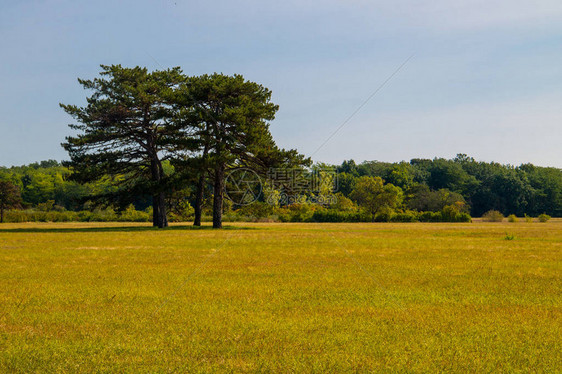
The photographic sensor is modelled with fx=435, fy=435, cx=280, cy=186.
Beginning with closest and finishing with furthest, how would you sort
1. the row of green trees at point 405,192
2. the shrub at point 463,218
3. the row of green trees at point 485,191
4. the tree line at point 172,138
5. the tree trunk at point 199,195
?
the tree line at point 172,138 → the tree trunk at point 199,195 → the shrub at point 463,218 → the row of green trees at point 405,192 → the row of green trees at point 485,191

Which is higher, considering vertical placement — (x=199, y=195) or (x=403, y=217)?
(x=199, y=195)

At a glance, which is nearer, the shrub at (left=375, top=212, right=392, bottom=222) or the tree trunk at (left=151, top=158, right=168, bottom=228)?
the tree trunk at (left=151, top=158, right=168, bottom=228)

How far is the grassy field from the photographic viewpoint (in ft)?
21.9

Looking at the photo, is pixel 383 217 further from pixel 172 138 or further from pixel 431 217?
pixel 172 138

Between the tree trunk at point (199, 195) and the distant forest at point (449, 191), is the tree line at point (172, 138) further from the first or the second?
the distant forest at point (449, 191)

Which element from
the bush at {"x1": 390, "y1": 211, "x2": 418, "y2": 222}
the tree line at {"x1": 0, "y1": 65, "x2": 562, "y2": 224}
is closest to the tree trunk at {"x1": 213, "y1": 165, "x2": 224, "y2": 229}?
the tree line at {"x1": 0, "y1": 65, "x2": 562, "y2": 224}

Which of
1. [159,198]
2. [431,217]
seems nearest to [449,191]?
[431,217]

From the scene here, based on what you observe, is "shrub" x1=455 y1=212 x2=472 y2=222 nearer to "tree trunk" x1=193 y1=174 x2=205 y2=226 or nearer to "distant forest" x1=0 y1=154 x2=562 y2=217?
"distant forest" x1=0 y1=154 x2=562 y2=217

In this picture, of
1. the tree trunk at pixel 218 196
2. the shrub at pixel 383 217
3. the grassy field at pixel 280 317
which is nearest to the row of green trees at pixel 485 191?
the shrub at pixel 383 217

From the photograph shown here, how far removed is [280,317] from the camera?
8.95 meters

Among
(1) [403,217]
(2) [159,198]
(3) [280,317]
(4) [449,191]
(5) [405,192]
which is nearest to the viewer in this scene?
(3) [280,317]

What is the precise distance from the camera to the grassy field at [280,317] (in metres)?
6.68

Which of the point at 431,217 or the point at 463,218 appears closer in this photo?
the point at 463,218

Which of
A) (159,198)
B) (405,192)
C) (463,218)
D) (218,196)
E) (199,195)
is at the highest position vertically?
(405,192)
